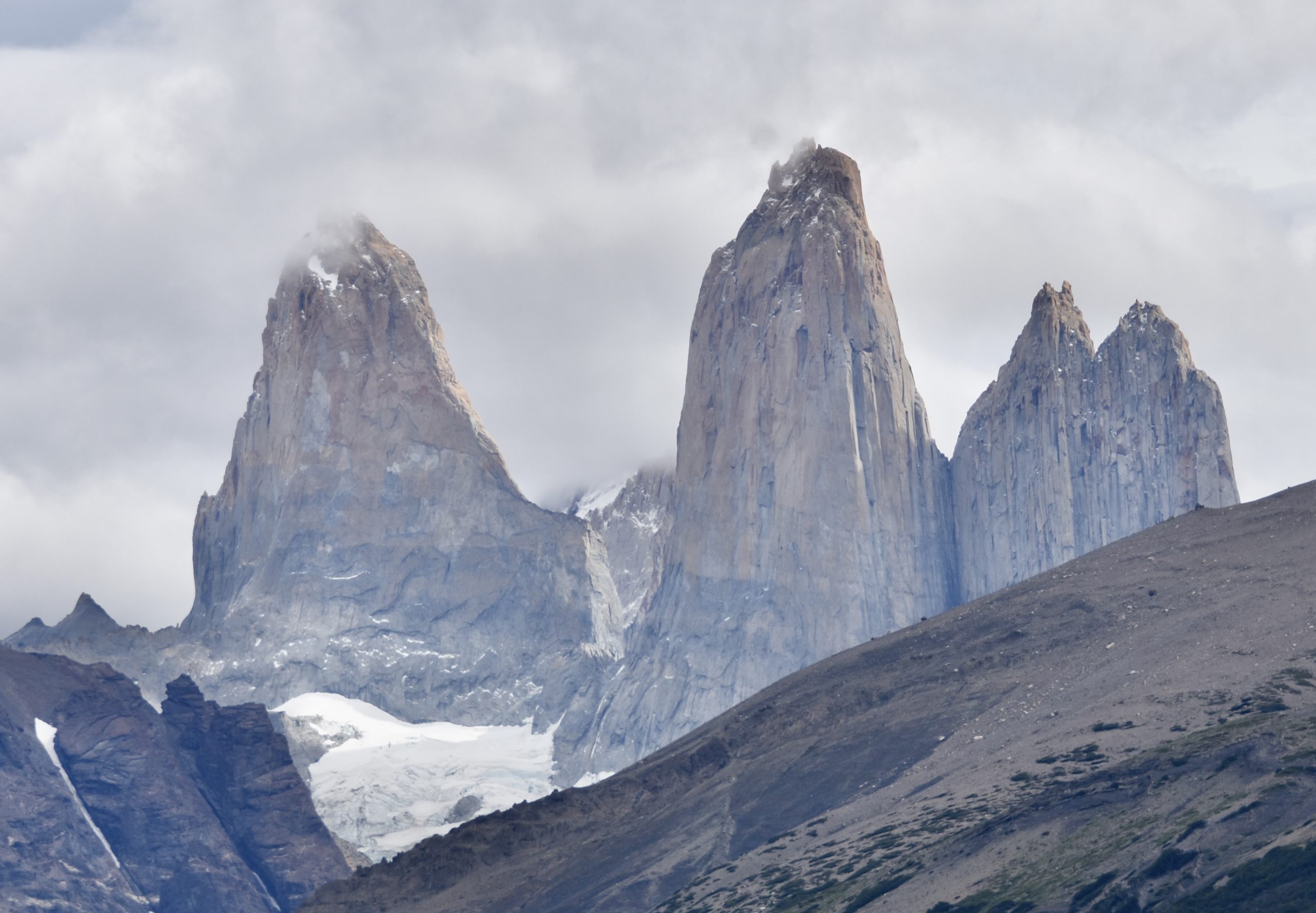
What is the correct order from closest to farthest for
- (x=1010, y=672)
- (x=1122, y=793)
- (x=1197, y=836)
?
(x=1197, y=836), (x=1122, y=793), (x=1010, y=672)

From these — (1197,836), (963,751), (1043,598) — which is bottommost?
(1197,836)

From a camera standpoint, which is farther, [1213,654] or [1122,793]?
[1213,654]

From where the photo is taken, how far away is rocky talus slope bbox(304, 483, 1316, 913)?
113m

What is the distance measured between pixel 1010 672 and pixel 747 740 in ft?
70.1

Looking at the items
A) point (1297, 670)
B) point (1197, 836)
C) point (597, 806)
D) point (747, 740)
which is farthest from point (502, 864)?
point (1197, 836)

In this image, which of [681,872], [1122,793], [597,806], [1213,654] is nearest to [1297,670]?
[1213,654]

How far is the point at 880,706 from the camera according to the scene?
546 ft

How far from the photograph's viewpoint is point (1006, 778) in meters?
136

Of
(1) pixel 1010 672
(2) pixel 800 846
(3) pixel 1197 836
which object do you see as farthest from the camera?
(1) pixel 1010 672

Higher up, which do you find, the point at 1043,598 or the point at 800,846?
the point at 1043,598

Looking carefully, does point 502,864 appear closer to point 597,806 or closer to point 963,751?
point 597,806

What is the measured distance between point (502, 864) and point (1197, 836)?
227 ft

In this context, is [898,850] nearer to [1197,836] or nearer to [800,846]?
[800,846]

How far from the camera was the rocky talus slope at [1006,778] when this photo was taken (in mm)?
112875
